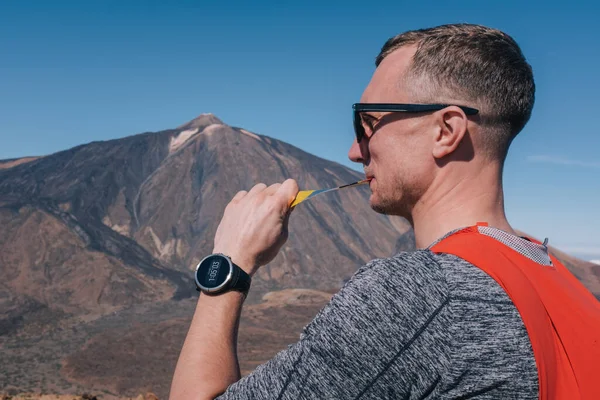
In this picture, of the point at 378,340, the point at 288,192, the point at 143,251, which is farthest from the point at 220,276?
the point at 143,251

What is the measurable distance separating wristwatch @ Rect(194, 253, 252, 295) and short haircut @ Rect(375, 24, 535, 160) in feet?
1.80

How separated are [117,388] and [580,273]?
133 ft

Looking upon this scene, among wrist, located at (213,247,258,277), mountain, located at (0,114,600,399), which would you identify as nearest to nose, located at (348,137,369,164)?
wrist, located at (213,247,258,277)

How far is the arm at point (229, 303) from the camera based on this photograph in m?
1.22

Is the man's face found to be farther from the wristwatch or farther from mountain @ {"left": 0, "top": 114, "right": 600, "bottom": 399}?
mountain @ {"left": 0, "top": 114, "right": 600, "bottom": 399}

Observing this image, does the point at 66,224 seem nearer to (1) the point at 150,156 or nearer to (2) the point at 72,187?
(2) the point at 72,187

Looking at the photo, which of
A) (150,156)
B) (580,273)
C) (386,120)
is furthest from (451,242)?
(150,156)

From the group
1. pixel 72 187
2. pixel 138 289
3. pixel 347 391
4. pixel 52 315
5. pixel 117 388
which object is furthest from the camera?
pixel 72 187

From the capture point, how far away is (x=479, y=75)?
1.38 meters

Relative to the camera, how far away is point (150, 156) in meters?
64.1

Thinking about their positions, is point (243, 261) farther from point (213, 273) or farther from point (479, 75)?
point (479, 75)

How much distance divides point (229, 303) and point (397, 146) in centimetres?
52

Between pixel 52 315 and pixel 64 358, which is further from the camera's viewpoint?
pixel 52 315

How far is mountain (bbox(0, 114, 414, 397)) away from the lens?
85.4ft
